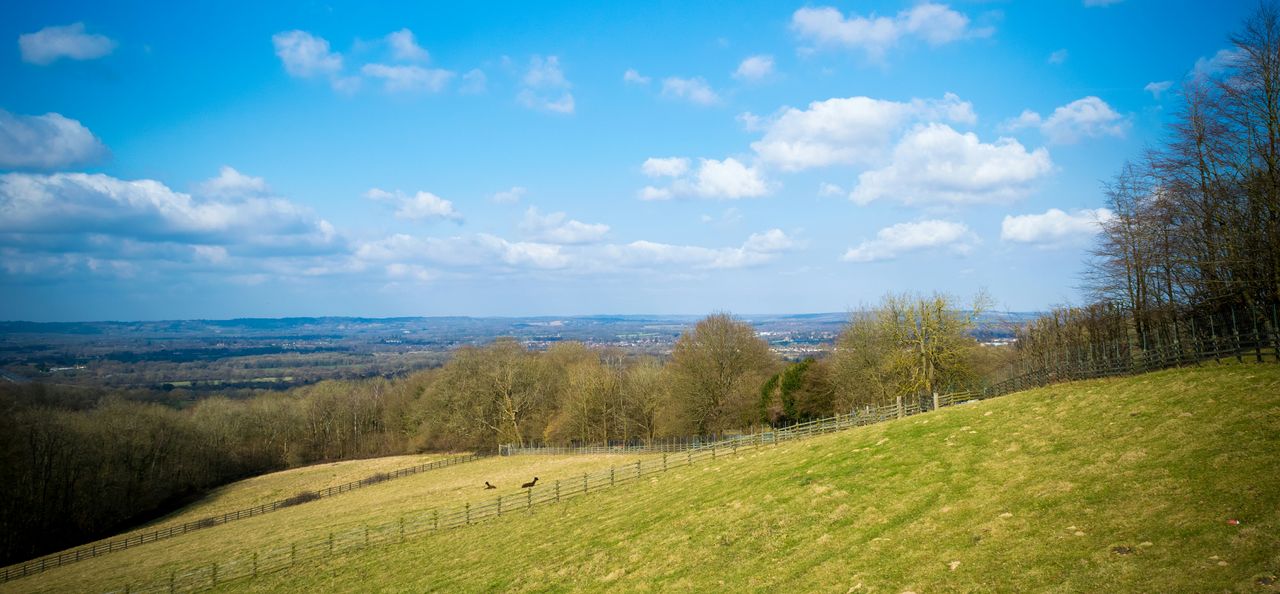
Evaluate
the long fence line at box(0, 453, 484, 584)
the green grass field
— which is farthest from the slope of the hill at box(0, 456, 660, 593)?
the green grass field

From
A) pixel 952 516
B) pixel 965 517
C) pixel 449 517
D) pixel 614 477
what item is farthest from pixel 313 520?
pixel 965 517

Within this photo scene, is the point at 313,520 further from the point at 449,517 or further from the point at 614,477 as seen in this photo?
the point at 614,477

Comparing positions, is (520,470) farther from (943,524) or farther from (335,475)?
(943,524)

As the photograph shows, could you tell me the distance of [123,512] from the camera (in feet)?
177

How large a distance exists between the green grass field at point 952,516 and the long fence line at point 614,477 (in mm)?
1387

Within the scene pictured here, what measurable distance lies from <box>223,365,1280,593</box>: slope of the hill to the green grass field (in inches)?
2.4

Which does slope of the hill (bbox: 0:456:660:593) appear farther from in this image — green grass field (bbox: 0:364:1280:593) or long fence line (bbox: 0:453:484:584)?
green grass field (bbox: 0:364:1280:593)

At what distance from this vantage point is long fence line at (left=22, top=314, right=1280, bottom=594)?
23.6 metres

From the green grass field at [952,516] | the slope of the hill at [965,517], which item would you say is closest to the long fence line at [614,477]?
the green grass field at [952,516]

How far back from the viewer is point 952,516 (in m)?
14.4

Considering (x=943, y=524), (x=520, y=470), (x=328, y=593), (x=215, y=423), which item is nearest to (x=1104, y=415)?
(x=943, y=524)

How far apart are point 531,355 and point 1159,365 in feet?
223

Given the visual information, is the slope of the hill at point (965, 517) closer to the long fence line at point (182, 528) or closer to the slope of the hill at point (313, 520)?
the slope of the hill at point (313, 520)

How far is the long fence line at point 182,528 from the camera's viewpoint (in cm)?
3728
